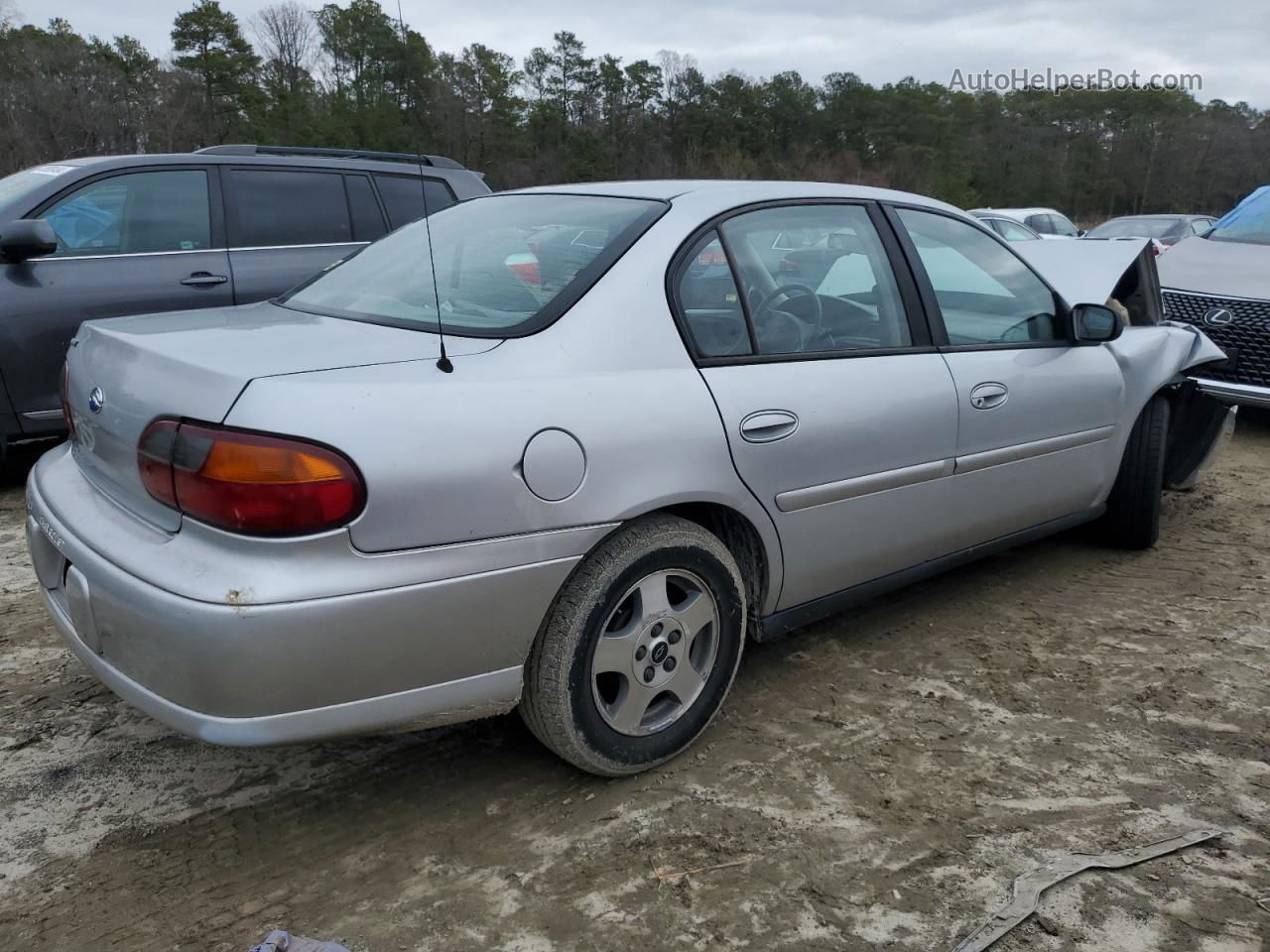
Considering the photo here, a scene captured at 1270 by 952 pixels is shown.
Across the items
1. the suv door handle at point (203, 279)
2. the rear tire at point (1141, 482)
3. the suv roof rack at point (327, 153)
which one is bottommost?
Result: the rear tire at point (1141, 482)

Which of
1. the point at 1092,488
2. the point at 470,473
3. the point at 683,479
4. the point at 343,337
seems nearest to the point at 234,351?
the point at 343,337

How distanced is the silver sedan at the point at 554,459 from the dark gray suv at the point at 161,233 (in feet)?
6.30

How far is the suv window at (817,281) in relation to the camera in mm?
2814

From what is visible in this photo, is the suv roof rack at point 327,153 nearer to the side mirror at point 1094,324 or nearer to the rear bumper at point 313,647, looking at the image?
the side mirror at point 1094,324

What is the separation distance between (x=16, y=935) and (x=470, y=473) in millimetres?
1300

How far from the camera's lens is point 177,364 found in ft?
7.07

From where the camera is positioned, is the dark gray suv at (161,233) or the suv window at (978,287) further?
the dark gray suv at (161,233)

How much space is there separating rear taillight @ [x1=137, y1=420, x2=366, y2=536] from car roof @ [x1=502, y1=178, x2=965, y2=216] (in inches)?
53.6

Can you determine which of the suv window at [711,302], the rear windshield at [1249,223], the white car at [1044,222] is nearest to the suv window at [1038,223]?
the white car at [1044,222]

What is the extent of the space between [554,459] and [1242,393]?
5638 mm

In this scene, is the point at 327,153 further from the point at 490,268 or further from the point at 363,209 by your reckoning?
the point at 490,268

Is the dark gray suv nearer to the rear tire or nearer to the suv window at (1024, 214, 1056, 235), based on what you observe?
the rear tire

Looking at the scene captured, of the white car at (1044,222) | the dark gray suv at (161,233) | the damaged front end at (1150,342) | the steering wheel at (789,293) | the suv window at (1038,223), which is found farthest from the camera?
the suv window at (1038,223)

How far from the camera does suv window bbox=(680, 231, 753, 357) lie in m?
2.60
